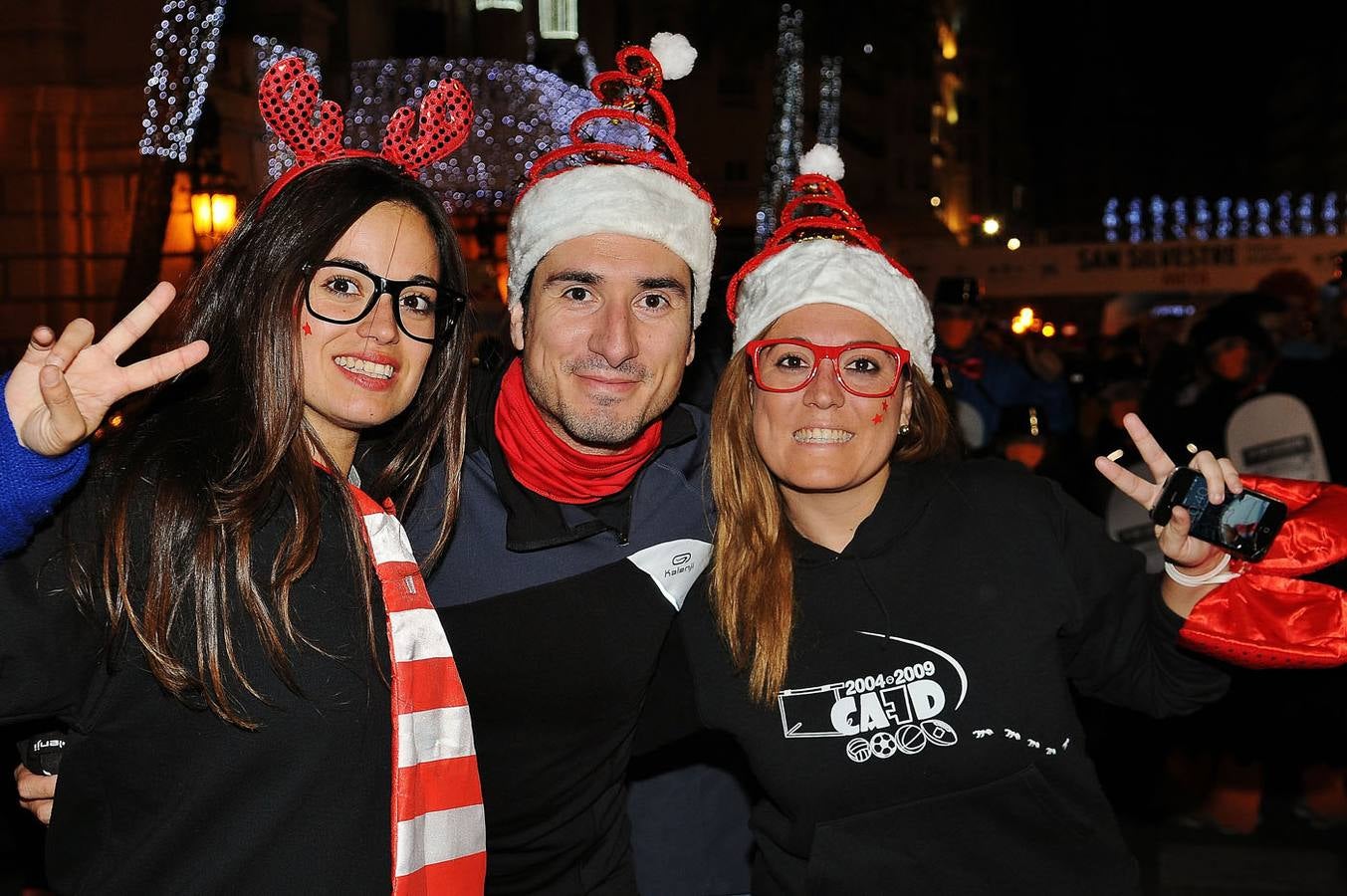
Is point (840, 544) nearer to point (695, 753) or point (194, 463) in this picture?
point (695, 753)

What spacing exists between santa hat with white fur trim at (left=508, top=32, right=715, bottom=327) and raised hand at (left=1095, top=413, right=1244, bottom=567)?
1.34 m

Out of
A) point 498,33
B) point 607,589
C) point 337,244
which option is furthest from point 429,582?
point 498,33

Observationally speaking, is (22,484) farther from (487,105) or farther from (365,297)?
(487,105)

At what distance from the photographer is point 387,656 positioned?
2234 mm

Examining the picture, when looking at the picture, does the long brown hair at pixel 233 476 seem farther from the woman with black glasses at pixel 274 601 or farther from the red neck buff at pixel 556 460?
the red neck buff at pixel 556 460

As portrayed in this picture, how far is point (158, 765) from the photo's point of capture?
1.92m

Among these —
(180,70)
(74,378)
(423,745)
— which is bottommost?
(423,745)

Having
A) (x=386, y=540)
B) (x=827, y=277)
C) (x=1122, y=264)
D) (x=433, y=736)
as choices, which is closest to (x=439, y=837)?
(x=433, y=736)

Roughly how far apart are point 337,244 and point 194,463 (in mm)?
569

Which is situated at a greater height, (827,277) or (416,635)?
(827,277)

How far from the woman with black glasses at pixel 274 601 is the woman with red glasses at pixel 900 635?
2.37 ft

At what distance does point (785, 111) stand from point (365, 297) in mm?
16168

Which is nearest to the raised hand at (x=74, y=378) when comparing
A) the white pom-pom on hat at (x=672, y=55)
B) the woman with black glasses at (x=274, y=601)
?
the woman with black glasses at (x=274, y=601)

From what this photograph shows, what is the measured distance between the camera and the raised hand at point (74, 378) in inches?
70.9
